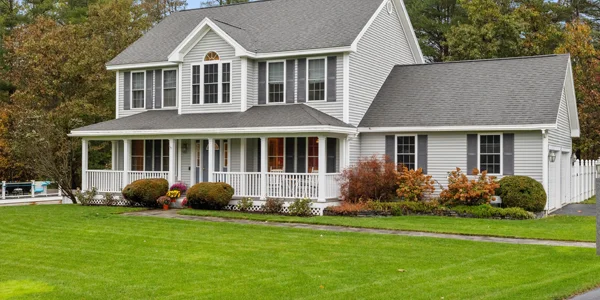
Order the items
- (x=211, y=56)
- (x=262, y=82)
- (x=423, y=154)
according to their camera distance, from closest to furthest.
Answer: (x=423, y=154)
(x=262, y=82)
(x=211, y=56)

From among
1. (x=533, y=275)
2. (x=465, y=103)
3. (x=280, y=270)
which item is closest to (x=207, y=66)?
(x=465, y=103)

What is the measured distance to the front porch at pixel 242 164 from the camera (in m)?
22.5

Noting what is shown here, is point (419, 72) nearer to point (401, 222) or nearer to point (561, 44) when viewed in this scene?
point (401, 222)

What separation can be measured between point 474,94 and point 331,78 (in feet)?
17.1

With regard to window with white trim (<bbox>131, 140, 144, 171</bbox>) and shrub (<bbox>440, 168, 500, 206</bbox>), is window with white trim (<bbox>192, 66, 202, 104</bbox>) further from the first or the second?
shrub (<bbox>440, 168, 500, 206</bbox>)

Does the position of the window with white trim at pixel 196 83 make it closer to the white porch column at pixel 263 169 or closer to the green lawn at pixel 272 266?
the white porch column at pixel 263 169

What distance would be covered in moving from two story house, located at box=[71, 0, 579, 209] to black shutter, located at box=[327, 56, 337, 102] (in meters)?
Answer: 0.05

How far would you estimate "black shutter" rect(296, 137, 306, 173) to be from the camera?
24172 mm

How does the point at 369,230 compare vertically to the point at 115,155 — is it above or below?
below

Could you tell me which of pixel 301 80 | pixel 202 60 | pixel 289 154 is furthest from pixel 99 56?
pixel 289 154

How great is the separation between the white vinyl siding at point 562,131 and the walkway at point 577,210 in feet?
7.28

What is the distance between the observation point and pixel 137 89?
93.5 ft

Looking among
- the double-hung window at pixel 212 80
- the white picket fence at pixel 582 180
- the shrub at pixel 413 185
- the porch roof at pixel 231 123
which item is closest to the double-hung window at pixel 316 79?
the porch roof at pixel 231 123

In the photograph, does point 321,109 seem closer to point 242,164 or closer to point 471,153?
point 242,164
